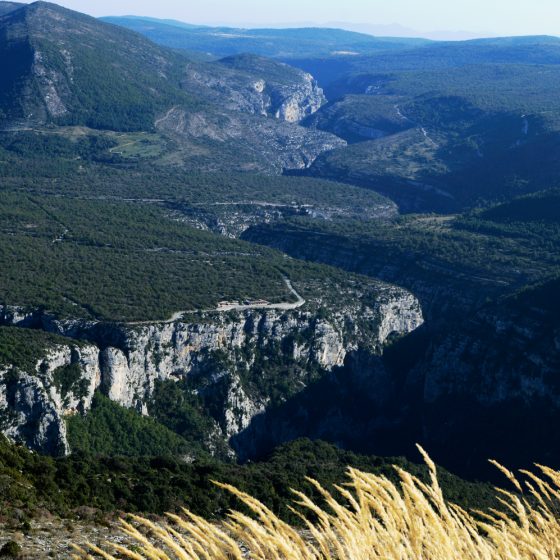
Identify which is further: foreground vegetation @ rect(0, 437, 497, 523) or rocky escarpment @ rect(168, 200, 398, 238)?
rocky escarpment @ rect(168, 200, 398, 238)

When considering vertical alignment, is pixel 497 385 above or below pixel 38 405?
below

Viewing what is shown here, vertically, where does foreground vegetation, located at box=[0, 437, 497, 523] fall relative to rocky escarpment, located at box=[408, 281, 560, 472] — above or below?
above

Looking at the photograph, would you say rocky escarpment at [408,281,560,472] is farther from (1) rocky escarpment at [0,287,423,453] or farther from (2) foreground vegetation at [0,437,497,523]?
(2) foreground vegetation at [0,437,497,523]

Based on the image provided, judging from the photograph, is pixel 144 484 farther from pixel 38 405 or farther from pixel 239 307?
pixel 239 307

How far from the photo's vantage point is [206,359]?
85.5 meters

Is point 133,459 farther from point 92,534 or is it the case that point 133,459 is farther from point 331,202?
point 331,202

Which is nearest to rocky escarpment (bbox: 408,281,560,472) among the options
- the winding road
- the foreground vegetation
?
the winding road

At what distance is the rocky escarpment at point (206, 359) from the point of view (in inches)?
2650

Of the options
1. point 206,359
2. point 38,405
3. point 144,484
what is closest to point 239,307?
point 206,359

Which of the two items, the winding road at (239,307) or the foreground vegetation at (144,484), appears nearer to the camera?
the foreground vegetation at (144,484)

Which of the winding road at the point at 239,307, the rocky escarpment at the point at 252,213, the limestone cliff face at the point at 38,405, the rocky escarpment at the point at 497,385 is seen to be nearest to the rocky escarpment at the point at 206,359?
the limestone cliff face at the point at 38,405

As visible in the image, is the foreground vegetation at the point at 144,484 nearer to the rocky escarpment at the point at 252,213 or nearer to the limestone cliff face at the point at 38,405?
the limestone cliff face at the point at 38,405

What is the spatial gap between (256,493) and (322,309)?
45.2 m

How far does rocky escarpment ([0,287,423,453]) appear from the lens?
6731cm
